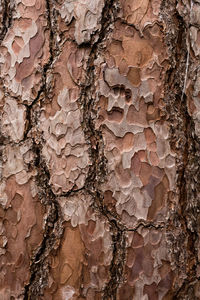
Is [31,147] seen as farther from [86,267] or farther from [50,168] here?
[86,267]

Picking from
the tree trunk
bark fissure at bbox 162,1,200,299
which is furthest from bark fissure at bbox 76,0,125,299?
bark fissure at bbox 162,1,200,299

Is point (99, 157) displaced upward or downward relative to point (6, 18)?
downward

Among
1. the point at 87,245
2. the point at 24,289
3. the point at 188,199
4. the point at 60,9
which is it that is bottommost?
the point at 24,289

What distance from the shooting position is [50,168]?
2.85 feet

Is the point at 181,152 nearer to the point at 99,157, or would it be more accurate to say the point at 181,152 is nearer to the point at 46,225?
the point at 99,157

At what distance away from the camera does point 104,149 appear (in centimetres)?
85

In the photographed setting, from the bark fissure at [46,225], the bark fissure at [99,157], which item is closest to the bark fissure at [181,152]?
the bark fissure at [99,157]

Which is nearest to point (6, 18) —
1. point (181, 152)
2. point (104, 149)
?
point (104, 149)

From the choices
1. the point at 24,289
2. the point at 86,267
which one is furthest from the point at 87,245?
the point at 24,289

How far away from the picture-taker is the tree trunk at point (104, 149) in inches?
33.3

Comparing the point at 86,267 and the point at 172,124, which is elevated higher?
the point at 172,124

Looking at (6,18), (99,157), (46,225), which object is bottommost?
(46,225)

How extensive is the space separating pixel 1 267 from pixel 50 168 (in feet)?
0.77

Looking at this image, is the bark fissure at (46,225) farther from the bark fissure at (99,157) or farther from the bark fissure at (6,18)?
the bark fissure at (6,18)
